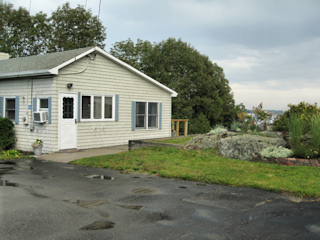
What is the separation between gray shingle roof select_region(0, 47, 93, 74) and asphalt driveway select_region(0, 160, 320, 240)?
7164 mm

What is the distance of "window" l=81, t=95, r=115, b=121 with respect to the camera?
601 inches

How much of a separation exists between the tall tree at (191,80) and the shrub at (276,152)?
19247mm

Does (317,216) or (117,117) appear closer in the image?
(317,216)

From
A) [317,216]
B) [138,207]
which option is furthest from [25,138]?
[317,216]

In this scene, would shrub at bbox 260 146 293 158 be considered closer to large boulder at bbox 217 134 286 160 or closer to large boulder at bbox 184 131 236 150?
large boulder at bbox 217 134 286 160

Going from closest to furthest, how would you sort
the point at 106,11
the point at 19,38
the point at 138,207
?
the point at 138,207 < the point at 106,11 < the point at 19,38

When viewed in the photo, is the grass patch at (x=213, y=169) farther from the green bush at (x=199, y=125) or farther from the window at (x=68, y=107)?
the green bush at (x=199, y=125)

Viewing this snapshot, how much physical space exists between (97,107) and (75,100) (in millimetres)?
1398

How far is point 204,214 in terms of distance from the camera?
562 cm

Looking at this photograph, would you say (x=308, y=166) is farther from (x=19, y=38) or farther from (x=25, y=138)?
(x=19, y=38)

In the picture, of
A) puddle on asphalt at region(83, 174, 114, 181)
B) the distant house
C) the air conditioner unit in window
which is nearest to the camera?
puddle on asphalt at region(83, 174, 114, 181)

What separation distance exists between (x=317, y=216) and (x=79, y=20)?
116ft

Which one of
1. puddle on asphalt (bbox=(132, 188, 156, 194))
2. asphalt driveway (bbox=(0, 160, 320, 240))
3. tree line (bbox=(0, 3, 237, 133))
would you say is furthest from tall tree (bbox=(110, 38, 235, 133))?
puddle on asphalt (bbox=(132, 188, 156, 194))

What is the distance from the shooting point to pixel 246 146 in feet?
36.8
